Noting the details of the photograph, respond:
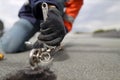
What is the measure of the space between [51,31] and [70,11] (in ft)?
3.26

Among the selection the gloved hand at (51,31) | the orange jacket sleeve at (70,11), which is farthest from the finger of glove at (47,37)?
the orange jacket sleeve at (70,11)

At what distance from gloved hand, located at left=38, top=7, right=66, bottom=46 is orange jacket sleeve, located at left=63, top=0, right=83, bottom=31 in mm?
855

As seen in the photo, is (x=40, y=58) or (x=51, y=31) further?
(x=51, y=31)

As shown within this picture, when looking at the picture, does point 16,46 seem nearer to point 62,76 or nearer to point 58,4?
point 58,4

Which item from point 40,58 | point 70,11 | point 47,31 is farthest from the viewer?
point 70,11

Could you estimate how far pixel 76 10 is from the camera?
6.91 ft

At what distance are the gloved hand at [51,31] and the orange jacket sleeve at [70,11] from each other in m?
0.85

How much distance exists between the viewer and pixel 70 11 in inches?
81.3

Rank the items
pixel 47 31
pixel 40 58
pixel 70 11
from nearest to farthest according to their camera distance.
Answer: pixel 40 58 → pixel 47 31 → pixel 70 11

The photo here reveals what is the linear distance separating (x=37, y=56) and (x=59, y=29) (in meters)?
0.25

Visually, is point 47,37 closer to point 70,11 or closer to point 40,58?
point 40,58

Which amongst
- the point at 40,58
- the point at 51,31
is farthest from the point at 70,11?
the point at 40,58

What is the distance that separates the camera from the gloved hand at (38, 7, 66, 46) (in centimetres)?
108

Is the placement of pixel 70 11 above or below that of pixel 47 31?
below
